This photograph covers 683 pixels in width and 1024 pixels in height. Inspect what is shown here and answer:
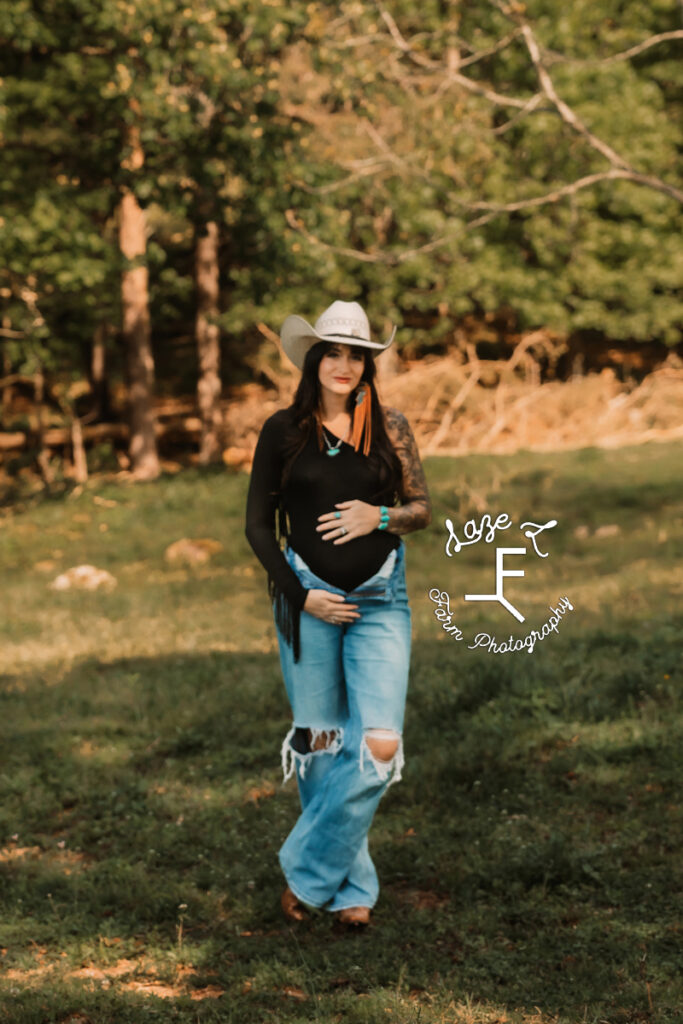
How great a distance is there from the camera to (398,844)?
604cm

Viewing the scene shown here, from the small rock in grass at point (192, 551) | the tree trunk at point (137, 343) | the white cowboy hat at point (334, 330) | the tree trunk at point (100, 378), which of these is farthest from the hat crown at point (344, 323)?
the tree trunk at point (100, 378)

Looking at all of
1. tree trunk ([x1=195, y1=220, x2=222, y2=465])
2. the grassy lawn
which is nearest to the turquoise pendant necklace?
the grassy lawn

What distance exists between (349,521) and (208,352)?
22.8m

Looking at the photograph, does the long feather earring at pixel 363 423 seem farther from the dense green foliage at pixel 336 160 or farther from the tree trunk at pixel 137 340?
the tree trunk at pixel 137 340

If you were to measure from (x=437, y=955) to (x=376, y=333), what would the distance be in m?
26.5

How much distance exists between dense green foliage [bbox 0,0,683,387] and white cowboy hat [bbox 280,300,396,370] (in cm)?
785

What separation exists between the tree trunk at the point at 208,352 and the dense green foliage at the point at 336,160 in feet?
2.04

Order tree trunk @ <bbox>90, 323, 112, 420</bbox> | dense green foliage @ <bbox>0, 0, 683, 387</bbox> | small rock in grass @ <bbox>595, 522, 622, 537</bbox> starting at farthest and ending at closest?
tree trunk @ <bbox>90, 323, 112, 420</bbox> → dense green foliage @ <bbox>0, 0, 683, 387</bbox> → small rock in grass @ <bbox>595, 522, 622, 537</bbox>

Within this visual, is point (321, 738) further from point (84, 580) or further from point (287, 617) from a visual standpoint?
point (84, 580)

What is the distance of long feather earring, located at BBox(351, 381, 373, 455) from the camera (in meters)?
4.81

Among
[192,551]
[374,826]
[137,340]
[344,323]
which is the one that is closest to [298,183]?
[137,340]

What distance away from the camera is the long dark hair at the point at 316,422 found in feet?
15.7

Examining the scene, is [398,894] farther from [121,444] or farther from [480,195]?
[121,444]

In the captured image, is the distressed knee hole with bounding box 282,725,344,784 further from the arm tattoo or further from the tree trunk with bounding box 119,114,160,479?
the tree trunk with bounding box 119,114,160,479
